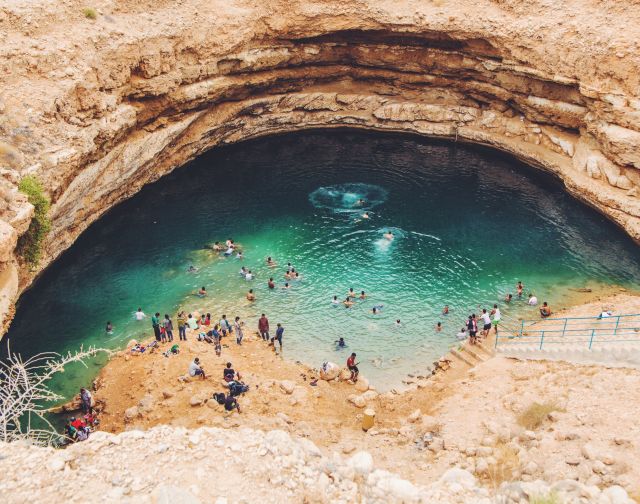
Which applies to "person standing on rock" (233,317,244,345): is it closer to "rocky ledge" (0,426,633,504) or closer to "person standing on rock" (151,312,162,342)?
"person standing on rock" (151,312,162,342)

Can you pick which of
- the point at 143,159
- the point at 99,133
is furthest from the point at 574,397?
the point at 143,159

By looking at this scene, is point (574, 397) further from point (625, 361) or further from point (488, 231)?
point (488, 231)

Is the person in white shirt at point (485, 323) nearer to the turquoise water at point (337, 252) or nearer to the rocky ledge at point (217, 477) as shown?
the turquoise water at point (337, 252)

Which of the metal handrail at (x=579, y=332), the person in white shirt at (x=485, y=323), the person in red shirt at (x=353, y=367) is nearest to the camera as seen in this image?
the metal handrail at (x=579, y=332)

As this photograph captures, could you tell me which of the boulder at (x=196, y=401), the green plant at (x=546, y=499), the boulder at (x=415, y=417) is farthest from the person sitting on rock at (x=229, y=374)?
the green plant at (x=546, y=499)

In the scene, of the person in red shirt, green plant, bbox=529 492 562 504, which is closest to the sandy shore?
the person in red shirt

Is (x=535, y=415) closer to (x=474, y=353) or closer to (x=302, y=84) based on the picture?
(x=474, y=353)

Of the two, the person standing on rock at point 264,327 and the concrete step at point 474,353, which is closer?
the concrete step at point 474,353
